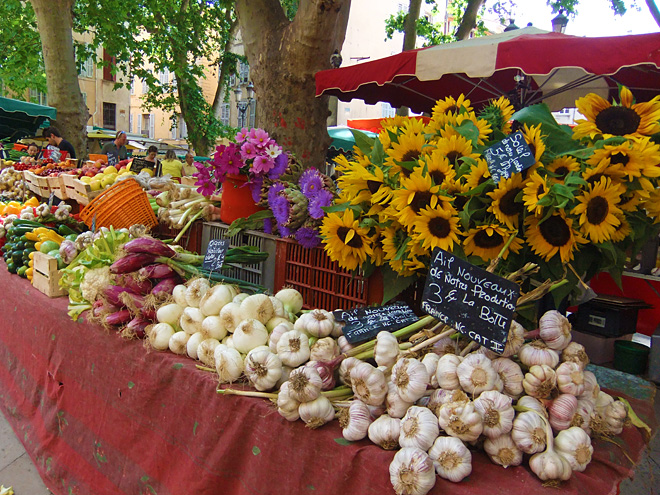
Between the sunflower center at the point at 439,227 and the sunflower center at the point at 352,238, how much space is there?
0.33 meters

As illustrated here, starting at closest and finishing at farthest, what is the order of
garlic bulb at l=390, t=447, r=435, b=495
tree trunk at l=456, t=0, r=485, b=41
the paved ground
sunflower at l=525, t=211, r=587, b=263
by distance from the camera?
garlic bulb at l=390, t=447, r=435, b=495 < sunflower at l=525, t=211, r=587, b=263 < the paved ground < tree trunk at l=456, t=0, r=485, b=41

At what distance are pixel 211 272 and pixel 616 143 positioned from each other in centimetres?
171

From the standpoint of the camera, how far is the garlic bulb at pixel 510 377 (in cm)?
133

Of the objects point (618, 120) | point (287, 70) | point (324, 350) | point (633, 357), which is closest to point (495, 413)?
point (324, 350)

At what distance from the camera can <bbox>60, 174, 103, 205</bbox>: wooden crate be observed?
3.82m

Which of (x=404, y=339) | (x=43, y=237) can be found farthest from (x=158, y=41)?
(x=404, y=339)

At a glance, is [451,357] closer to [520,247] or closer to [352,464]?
[352,464]

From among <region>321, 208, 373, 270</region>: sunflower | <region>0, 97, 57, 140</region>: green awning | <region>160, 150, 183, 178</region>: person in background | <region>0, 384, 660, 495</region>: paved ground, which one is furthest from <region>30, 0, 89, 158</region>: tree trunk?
<region>321, 208, 373, 270</region>: sunflower

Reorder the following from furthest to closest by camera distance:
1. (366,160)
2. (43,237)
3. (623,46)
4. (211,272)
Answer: (43,237) → (623,46) → (211,272) → (366,160)

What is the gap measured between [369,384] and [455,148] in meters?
0.91

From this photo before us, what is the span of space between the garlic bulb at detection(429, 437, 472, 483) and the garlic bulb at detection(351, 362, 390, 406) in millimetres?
207

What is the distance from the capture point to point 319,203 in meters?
2.23

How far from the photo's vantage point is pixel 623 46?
3229 millimetres

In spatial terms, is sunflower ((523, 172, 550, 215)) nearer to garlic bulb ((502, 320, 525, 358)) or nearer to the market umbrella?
garlic bulb ((502, 320, 525, 358))
